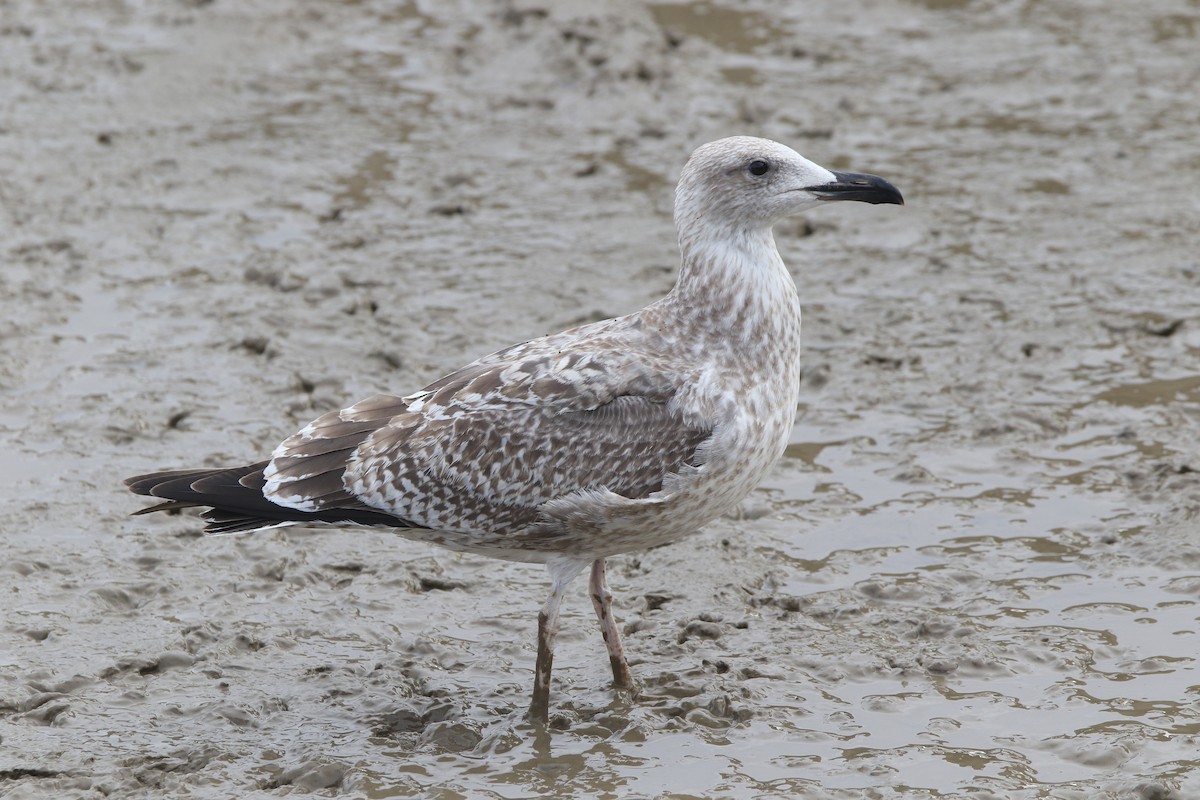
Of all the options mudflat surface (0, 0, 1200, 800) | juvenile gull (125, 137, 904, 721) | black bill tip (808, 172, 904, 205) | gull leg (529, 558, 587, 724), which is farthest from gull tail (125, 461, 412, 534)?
black bill tip (808, 172, 904, 205)

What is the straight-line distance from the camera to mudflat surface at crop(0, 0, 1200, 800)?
19.9 feet

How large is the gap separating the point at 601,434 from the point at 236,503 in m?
1.44

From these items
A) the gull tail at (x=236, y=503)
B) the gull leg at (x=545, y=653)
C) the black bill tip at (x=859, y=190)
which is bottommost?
the gull leg at (x=545, y=653)

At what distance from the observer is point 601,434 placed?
6.02m

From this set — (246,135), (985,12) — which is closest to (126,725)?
(246,135)

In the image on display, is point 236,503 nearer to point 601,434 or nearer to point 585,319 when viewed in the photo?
point 601,434

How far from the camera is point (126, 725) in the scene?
19.8ft

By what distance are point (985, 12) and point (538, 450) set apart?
28.8 ft

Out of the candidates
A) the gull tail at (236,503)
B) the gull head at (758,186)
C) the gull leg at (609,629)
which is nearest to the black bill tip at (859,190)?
the gull head at (758,186)

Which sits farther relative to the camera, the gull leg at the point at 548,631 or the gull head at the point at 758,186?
the gull head at the point at 758,186

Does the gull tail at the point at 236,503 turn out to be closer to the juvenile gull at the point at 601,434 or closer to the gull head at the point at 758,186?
the juvenile gull at the point at 601,434

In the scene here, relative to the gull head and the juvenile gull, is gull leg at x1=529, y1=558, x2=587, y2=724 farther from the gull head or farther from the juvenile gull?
the gull head

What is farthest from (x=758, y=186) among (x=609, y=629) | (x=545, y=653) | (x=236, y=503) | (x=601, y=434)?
(x=236, y=503)

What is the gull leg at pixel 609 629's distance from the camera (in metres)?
6.36
